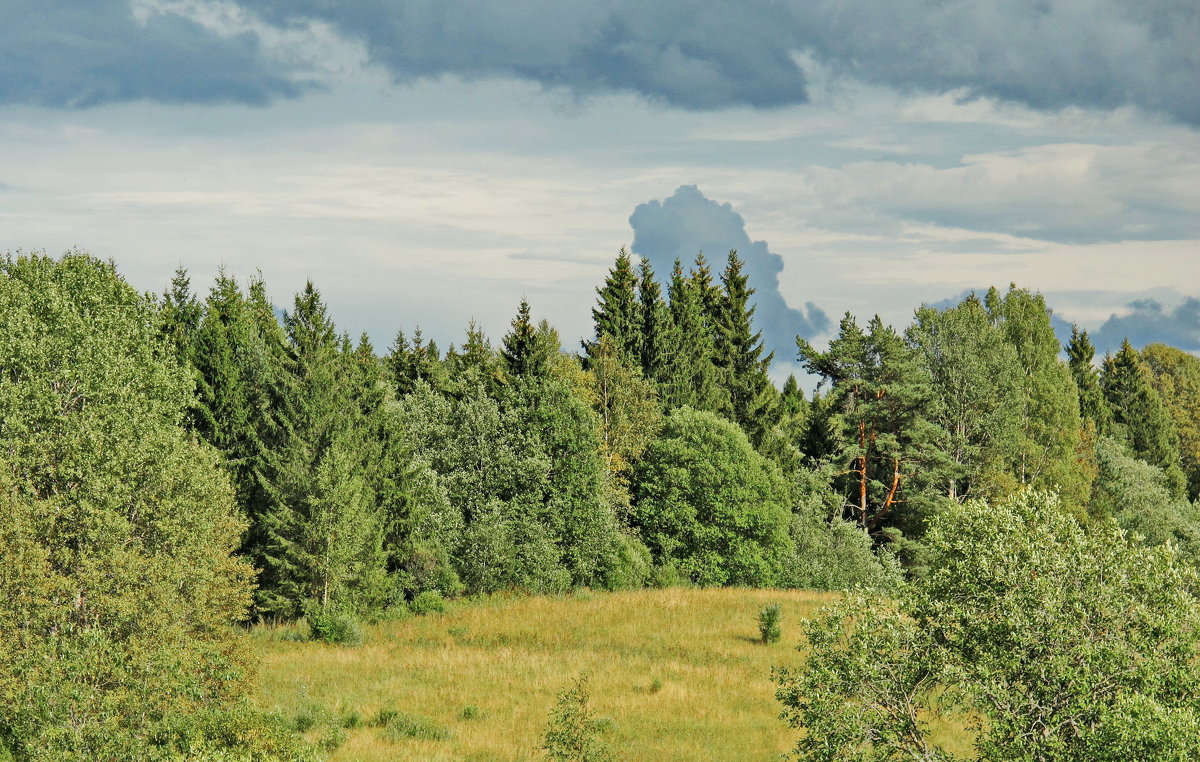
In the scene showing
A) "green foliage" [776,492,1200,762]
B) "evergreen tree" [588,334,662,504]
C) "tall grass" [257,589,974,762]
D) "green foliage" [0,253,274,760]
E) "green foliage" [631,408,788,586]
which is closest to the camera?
"green foliage" [776,492,1200,762]

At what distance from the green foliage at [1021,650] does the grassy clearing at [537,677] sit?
399 inches

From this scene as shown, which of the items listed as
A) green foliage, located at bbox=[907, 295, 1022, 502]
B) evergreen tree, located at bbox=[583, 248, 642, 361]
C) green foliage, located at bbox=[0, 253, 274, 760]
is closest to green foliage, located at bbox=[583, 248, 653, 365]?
evergreen tree, located at bbox=[583, 248, 642, 361]

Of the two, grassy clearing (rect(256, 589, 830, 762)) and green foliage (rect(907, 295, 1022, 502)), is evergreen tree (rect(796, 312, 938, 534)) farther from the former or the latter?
grassy clearing (rect(256, 589, 830, 762))

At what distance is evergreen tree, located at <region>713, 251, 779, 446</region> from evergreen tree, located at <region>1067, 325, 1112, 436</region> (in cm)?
4075

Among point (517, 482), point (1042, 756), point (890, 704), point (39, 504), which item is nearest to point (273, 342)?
point (517, 482)

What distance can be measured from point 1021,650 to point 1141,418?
3864 inches

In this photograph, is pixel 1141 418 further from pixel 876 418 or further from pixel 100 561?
pixel 100 561

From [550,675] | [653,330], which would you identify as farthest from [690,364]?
[550,675]

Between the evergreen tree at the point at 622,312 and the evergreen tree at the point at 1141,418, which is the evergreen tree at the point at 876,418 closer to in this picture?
the evergreen tree at the point at 622,312

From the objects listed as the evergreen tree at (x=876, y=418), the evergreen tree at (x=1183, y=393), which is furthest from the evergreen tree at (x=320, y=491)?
the evergreen tree at (x=1183, y=393)

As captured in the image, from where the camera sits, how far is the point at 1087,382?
106750 millimetres

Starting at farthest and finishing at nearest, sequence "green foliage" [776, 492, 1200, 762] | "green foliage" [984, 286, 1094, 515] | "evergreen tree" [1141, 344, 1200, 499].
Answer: "evergreen tree" [1141, 344, 1200, 499]
"green foliage" [984, 286, 1094, 515]
"green foliage" [776, 492, 1200, 762]

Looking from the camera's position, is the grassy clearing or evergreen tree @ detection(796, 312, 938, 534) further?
evergreen tree @ detection(796, 312, 938, 534)

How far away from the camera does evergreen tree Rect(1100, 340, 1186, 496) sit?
3969 inches
